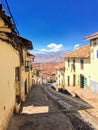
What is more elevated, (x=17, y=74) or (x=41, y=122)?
(x=17, y=74)

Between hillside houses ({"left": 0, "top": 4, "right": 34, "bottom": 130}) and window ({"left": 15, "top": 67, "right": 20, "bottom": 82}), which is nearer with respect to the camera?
hillside houses ({"left": 0, "top": 4, "right": 34, "bottom": 130})

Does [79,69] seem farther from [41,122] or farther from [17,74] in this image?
[41,122]

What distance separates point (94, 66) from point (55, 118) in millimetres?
13206

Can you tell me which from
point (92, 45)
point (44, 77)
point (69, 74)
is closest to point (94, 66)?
point (92, 45)

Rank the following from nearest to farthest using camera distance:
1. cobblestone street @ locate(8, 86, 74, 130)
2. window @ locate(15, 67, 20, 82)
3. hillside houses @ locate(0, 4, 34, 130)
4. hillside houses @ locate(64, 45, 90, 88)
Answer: hillside houses @ locate(0, 4, 34, 130)
cobblestone street @ locate(8, 86, 74, 130)
window @ locate(15, 67, 20, 82)
hillside houses @ locate(64, 45, 90, 88)

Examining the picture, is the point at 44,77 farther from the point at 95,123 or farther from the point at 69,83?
the point at 95,123

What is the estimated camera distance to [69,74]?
112 ft

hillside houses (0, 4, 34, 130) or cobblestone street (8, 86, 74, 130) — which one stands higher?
hillside houses (0, 4, 34, 130)

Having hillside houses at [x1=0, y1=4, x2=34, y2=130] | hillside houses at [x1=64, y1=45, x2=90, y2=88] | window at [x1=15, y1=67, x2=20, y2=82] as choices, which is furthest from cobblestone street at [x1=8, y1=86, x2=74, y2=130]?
hillside houses at [x1=64, y1=45, x2=90, y2=88]

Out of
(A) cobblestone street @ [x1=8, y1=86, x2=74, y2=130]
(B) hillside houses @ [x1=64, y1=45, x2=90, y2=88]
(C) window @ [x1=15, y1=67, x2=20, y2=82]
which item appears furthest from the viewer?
→ (B) hillside houses @ [x1=64, y1=45, x2=90, y2=88]

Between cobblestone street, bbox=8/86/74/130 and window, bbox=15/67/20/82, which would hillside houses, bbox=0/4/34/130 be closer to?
window, bbox=15/67/20/82

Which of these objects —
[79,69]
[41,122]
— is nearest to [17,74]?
[41,122]

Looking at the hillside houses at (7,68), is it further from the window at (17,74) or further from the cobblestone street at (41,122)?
the cobblestone street at (41,122)

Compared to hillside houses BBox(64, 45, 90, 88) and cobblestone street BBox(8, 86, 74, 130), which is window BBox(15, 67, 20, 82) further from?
A: hillside houses BBox(64, 45, 90, 88)
